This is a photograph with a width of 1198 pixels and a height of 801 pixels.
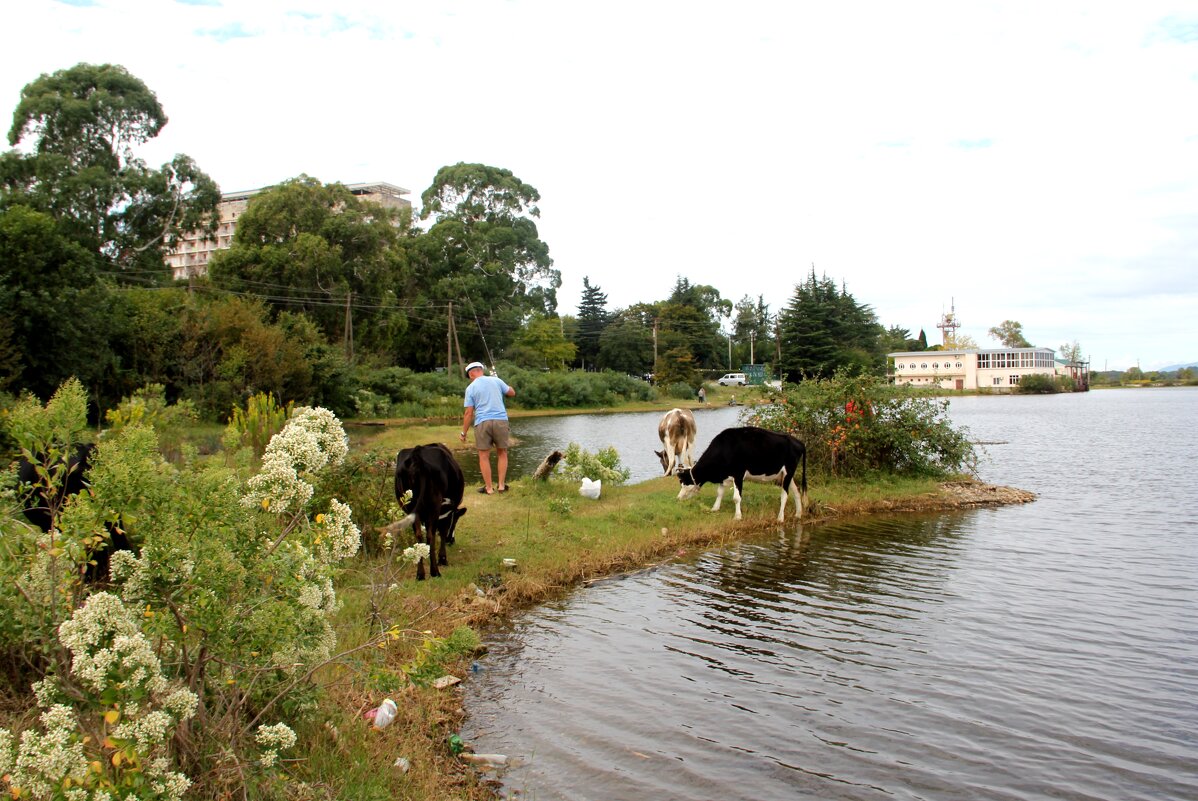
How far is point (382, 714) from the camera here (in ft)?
19.1

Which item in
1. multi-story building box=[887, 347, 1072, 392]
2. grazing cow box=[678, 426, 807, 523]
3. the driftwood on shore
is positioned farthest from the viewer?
multi-story building box=[887, 347, 1072, 392]

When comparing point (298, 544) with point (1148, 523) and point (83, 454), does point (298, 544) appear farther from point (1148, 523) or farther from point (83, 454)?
point (1148, 523)

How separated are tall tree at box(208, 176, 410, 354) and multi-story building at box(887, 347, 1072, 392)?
70.8 metres

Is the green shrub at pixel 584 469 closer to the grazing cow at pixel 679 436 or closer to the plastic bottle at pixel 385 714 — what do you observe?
the grazing cow at pixel 679 436

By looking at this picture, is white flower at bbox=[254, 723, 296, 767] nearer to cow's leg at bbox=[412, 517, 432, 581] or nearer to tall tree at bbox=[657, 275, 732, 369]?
cow's leg at bbox=[412, 517, 432, 581]

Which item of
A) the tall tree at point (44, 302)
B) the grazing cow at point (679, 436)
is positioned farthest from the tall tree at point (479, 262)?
the grazing cow at point (679, 436)

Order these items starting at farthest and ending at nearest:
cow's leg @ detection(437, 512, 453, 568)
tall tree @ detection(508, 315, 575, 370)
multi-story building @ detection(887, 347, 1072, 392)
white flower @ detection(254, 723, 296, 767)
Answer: multi-story building @ detection(887, 347, 1072, 392), tall tree @ detection(508, 315, 575, 370), cow's leg @ detection(437, 512, 453, 568), white flower @ detection(254, 723, 296, 767)

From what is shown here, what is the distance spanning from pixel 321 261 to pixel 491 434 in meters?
40.6

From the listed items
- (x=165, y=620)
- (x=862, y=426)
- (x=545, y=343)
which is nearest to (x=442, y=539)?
(x=165, y=620)

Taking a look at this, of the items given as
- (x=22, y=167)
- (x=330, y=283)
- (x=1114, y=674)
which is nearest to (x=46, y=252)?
(x=22, y=167)

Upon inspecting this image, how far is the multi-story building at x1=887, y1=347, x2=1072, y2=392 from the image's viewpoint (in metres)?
104

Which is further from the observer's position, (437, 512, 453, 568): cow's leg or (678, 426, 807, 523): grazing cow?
(678, 426, 807, 523): grazing cow

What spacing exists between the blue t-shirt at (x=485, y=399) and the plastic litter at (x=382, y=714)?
7706 mm

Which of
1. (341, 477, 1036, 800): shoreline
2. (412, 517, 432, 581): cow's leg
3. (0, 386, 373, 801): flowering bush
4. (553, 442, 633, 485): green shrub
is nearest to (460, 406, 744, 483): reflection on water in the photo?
(553, 442, 633, 485): green shrub
